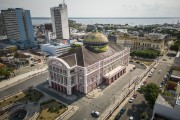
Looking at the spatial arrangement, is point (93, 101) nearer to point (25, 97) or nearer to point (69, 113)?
point (69, 113)

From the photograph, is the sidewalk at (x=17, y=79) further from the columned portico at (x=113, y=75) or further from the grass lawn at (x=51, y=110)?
the columned portico at (x=113, y=75)

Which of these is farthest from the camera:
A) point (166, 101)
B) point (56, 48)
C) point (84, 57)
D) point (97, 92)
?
point (56, 48)

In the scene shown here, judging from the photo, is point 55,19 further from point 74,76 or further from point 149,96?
point 149,96

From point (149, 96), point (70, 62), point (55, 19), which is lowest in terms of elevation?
point (149, 96)

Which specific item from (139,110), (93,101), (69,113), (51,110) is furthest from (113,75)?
(51,110)

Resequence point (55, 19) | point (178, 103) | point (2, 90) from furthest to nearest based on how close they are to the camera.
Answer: point (55, 19)
point (2, 90)
point (178, 103)

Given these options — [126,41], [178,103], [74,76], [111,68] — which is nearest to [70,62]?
[74,76]

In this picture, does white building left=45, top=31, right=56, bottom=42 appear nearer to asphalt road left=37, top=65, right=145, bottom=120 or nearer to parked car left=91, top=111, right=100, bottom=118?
asphalt road left=37, top=65, right=145, bottom=120
